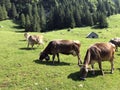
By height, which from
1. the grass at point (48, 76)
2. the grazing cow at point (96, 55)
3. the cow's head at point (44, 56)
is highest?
the grazing cow at point (96, 55)

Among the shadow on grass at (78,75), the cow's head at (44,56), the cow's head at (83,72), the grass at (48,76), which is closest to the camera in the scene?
the grass at (48,76)

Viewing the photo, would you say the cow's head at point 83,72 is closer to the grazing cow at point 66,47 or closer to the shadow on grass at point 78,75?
the shadow on grass at point 78,75

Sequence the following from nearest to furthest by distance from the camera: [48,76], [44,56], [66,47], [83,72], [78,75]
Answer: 1. [83,72]
2. [78,75]
3. [48,76]
4. [66,47]
5. [44,56]

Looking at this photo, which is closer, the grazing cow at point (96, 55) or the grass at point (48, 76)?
the grass at point (48, 76)

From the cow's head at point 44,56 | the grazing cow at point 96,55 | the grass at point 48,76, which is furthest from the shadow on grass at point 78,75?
the cow's head at point 44,56

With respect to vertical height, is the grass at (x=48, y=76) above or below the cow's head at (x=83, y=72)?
below

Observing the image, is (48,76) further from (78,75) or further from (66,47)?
(66,47)

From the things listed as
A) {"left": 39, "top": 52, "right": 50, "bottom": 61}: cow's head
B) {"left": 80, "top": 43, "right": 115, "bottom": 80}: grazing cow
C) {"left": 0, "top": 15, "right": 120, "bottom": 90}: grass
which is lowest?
{"left": 0, "top": 15, "right": 120, "bottom": 90}: grass

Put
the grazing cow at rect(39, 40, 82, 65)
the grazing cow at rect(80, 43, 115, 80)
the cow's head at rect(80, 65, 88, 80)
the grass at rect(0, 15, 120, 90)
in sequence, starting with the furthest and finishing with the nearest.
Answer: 1. the grazing cow at rect(39, 40, 82, 65)
2. the grazing cow at rect(80, 43, 115, 80)
3. the cow's head at rect(80, 65, 88, 80)
4. the grass at rect(0, 15, 120, 90)

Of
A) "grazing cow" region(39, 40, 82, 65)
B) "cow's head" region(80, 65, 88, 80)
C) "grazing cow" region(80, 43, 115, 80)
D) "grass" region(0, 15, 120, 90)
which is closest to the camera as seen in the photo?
"grass" region(0, 15, 120, 90)

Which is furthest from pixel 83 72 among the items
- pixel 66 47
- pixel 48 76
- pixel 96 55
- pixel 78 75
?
pixel 66 47

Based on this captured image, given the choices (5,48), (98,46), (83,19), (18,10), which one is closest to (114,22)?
(83,19)

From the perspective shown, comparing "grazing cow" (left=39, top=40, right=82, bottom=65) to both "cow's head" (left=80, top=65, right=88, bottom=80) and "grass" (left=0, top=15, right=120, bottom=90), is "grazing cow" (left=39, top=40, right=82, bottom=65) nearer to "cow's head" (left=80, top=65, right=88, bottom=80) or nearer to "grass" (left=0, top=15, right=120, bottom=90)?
"grass" (left=0, top=15, right=120, bottom=90)

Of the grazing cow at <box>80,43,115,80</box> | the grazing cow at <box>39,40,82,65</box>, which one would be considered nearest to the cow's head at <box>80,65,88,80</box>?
the grazing cow at <box>80,43,115,80</box>
